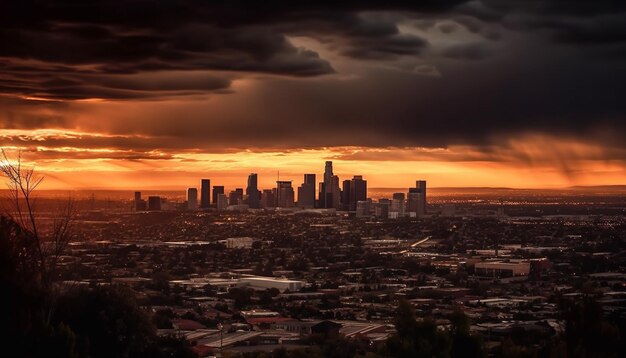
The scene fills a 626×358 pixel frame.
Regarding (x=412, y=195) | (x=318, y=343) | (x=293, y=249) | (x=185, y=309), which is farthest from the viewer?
(x=412, y=195)

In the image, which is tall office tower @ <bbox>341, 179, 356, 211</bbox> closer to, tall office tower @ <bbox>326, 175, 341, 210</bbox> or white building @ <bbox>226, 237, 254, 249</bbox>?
tall office tower @ <bbox>326, 175, 341, 210</bbox>

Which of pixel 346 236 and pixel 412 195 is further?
pixel 412 195

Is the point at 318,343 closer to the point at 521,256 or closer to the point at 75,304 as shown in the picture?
the point at 75,304

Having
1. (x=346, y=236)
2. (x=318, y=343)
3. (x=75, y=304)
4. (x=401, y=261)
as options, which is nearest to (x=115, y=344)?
(x=75, y=304)

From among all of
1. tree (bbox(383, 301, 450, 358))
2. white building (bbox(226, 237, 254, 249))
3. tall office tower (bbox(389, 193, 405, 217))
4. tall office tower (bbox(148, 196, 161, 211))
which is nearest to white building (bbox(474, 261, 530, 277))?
white building (bbox(226, 237, 254, 249))

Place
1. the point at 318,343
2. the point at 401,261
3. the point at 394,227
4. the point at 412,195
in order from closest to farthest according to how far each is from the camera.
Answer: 1. the point at 318,343
2. the point at 401,261
3. the point at 394,227
4. the point at 412,195

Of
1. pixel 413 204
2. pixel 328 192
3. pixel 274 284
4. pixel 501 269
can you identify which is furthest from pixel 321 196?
pixel 274 284

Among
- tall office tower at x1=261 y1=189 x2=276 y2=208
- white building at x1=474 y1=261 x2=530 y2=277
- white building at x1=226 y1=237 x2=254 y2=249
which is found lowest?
white building at x1=474 y1=261 x2=530 y2=277

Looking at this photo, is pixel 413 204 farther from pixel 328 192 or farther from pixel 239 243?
pixel 239 243
